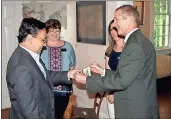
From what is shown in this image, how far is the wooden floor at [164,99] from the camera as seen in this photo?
13.9 ft

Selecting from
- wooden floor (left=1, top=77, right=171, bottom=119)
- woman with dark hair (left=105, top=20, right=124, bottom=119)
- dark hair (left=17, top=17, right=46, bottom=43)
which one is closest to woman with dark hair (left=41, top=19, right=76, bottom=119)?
woman with dark hair (left=105, top=20, right=124, bottom=119)

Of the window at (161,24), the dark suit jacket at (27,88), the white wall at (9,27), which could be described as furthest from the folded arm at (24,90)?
the window at (161,24)

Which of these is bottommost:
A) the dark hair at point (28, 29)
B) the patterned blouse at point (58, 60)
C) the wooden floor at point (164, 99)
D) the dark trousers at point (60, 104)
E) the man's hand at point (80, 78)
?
the wooden floor at point (164, 99)

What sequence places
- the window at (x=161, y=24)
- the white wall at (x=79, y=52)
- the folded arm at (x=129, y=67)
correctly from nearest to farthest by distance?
the folded arm at (x=129, y=67) < the white wall at (x=79, y=52) < the window at (x=161, y=24)

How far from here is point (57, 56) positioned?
2.69 metres

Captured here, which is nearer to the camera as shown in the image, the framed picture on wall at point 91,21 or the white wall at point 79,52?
the framed picture on wall at point 91,21

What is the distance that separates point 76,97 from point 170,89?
2449 millimetres

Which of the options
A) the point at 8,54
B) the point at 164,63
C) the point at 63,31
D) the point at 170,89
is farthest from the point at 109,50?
the point at 170,89

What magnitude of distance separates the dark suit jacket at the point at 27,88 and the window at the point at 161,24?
17.4 feet

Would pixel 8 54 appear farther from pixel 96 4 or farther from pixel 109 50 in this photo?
pixel 109 50

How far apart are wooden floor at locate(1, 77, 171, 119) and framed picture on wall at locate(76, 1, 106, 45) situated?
5.09ft

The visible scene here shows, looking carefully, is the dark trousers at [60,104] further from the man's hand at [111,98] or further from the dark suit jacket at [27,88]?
the dark suit jacket at [27,88]

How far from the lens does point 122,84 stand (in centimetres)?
192

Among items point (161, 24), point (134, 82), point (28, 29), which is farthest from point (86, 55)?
point (161, 24)
